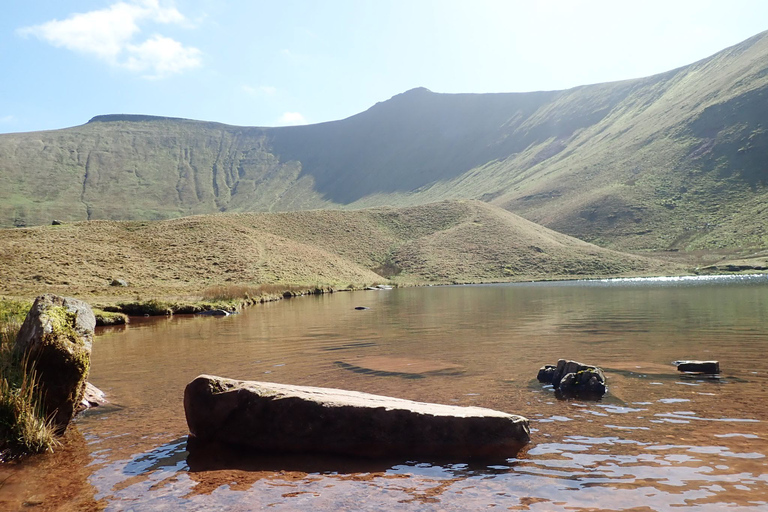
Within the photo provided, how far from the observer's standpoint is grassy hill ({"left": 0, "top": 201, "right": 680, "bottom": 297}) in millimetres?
58719

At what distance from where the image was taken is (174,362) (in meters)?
17.1

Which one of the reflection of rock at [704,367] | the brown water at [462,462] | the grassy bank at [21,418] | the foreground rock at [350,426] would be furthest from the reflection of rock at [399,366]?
the grassy bank at [21,418]

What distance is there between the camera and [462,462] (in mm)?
7672

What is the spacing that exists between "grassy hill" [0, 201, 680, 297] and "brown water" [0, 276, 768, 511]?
3436cm

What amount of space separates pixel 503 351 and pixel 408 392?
6853 mm

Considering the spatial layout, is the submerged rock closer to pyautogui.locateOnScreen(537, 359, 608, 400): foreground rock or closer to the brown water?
the brown water

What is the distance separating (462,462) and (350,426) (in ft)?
5.47

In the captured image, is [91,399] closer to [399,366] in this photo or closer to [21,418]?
[21,418]

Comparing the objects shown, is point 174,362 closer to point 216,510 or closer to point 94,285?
point 216,510

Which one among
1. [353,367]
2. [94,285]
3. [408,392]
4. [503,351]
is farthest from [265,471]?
[94,285]

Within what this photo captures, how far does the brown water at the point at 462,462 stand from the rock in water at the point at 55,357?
25.9 inches

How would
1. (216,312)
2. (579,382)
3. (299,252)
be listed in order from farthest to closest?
1. (299,252)
2. (216,312)
3. (579,382)

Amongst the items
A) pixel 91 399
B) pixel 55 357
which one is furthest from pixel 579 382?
pixel 91 399

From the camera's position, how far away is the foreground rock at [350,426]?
809 cm
